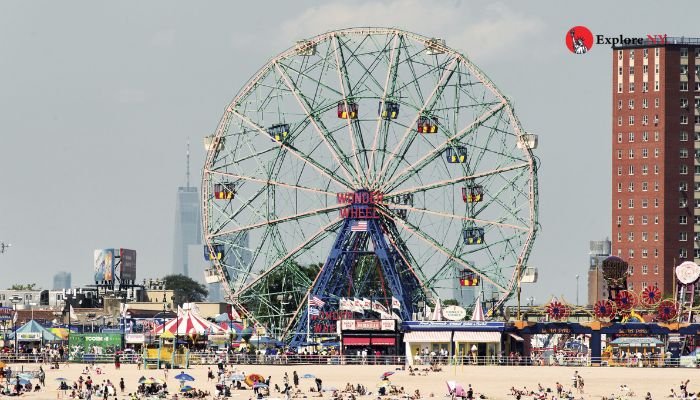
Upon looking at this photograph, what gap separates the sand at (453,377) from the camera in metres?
110

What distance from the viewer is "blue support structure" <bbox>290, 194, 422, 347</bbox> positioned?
138 meters

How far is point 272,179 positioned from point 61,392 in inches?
1448

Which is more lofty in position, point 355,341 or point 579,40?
point 579,40

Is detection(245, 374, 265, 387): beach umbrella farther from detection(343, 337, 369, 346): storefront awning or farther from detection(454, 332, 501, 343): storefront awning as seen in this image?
detection(343, 337, 369, 346): storefront awning

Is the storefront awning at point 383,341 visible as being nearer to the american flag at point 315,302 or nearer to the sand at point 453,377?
the american flag at point 315,302

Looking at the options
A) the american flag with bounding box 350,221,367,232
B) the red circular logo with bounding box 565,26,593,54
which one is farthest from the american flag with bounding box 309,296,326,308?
the red circular logo with bounding box 565,26,593,54

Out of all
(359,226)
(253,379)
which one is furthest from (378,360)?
(253,379)

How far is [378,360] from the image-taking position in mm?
132750

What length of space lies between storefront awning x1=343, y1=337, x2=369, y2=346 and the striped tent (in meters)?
10.6

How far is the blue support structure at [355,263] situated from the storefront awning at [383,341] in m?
2.07

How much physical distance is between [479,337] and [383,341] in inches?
321

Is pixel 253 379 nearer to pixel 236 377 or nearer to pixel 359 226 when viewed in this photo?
pixel 236 377

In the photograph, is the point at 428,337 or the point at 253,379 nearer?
the point at 253,379

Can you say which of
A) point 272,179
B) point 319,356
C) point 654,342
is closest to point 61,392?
point 319,356
